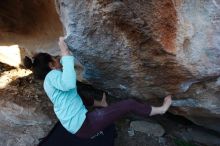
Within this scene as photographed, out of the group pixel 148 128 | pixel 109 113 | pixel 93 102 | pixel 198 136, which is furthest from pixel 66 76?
pixel 198 136

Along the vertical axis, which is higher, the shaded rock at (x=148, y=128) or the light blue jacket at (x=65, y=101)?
the light blue jacket at (x=65, y=101)

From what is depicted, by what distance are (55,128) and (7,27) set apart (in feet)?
3.53

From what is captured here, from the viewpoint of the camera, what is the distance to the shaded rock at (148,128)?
3.35 metres

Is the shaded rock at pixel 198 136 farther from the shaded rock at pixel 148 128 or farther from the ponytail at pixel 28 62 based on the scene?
the ponytail at pixel 28 62

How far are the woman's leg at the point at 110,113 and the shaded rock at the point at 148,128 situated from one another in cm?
77

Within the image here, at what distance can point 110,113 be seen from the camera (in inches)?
102

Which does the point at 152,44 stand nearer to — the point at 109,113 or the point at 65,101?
the point at 109,113

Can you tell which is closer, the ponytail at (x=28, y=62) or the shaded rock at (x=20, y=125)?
the shaded rock at (x=20, y=125)

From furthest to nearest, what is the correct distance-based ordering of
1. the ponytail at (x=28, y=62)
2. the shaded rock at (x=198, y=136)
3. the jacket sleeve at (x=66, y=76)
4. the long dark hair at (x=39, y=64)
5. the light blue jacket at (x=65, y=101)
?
the ponytail at (x=28, y=62), the shaded rock at (x=198, y=136), the long dark hair at (x=39, y=64), the light blue jacket at (x=65, y=101), the jacket sleeve at (x=66, y=76)

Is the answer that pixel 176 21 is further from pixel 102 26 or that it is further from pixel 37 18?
pixel 37 18

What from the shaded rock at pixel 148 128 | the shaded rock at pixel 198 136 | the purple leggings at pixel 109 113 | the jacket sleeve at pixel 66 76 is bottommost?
the shaded rock at pixel 198 136

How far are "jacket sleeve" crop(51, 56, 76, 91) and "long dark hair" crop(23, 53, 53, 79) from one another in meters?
0.47

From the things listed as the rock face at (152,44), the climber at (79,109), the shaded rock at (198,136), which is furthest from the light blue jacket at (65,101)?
the shaded rock at (198,136)

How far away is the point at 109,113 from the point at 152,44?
1.91 ft
